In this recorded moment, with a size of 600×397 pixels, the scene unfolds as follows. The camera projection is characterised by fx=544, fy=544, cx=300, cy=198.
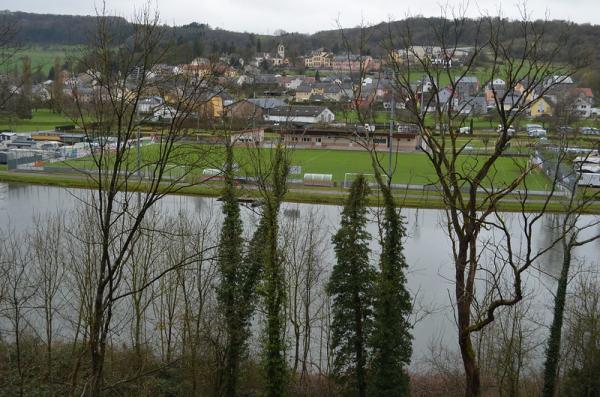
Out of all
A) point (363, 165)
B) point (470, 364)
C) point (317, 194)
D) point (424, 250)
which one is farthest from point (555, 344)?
point (363, 165)

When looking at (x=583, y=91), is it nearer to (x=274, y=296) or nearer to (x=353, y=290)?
(x=353, y=290)

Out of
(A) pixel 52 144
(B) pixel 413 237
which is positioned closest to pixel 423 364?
(B) pixel 413 237

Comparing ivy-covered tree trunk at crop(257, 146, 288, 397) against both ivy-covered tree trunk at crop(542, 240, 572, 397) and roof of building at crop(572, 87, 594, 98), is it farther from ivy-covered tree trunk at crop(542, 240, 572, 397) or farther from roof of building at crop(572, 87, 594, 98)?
roof of building at crop(572, 87, 594, 98)

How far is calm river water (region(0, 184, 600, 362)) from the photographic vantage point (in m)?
7.12

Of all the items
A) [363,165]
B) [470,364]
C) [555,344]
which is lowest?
[555,344]

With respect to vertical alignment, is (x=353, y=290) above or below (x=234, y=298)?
above

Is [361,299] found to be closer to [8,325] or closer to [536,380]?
[536,380]

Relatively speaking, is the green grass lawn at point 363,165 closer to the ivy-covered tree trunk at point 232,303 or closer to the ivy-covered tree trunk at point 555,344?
the ivy-covered tree trunk at point 232,303

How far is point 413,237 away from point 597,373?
5.85 meters

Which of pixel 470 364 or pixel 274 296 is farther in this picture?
pixel 274 296

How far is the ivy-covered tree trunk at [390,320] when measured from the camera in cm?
527

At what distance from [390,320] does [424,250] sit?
4.65 metres

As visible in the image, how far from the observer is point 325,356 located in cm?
679

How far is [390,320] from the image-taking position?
531 cm
